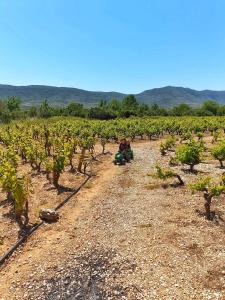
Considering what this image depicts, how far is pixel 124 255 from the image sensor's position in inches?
536

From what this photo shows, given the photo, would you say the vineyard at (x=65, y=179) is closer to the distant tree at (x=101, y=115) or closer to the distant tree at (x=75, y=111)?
the distant tree at (x=101, y=115)

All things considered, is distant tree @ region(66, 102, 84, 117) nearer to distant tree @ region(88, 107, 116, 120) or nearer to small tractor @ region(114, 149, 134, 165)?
distant tree @ region(88, 107, 116, 120)

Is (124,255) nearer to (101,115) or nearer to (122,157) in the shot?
(122,157)

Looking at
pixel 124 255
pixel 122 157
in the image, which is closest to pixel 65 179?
pixel 122 157

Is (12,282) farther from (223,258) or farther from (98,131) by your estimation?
(98,131)

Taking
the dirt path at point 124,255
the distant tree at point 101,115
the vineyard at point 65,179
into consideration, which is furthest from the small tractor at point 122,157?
the distant tree at point 101,115

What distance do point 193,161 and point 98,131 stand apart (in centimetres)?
2568

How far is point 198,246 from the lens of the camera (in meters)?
14.0

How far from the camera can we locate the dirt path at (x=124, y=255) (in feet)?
38.0

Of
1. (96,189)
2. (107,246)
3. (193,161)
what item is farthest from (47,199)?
(193,161)

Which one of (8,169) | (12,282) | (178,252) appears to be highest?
(8,169)

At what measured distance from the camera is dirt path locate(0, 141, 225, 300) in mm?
11594

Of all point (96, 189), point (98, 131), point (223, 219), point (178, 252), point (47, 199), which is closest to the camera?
point (178, 252)

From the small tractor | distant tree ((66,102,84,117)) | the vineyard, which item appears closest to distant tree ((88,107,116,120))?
distant tree ((66,102,84,117))
